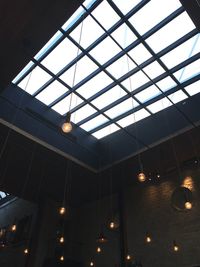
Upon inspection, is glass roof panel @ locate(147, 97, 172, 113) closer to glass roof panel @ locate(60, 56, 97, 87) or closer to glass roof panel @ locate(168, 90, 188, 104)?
glass roof panel @ locate(168, 90, 188, 104)

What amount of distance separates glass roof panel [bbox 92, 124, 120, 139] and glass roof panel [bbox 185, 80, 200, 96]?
132 inches

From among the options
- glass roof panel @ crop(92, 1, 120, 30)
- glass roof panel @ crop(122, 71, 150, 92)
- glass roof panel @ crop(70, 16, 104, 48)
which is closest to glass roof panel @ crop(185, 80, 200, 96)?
glass roof panel @ crop(122, 71, 150, 92)

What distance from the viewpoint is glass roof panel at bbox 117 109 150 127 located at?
10695 millimetres

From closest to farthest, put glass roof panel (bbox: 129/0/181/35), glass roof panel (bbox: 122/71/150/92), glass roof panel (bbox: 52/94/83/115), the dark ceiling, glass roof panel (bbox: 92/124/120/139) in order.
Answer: the dark ceiling → glass roof panel (bbox: 129/0/181/35) → glass roof panel (bbox: 122/71/150/92) → glass roof panel (bbox: 52/94/83/115) → glass roof panel (bbox: 92/124/120/139)

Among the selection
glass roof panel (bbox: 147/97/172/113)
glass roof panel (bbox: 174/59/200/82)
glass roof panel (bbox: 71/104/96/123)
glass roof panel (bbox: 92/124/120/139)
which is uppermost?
glass roof panel (bbox: 71/104/96/123)

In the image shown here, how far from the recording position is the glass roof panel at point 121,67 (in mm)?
8930

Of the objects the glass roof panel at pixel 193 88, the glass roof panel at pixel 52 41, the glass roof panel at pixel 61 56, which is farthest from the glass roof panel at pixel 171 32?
the glass roof panel at pixel 52 41

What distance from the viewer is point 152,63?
889 centimetres

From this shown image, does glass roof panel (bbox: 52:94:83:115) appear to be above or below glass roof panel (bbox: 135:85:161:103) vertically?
above

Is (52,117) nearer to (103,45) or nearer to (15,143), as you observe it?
(15,143)

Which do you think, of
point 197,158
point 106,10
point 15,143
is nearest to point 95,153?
point 15,143

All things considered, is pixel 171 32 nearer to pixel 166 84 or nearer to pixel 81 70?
pixel 166 84

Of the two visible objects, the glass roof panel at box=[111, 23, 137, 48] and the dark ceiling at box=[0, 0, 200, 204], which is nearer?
the dark ceiling at box=[0, 0, 200, 204]

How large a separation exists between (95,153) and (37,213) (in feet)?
17.7
